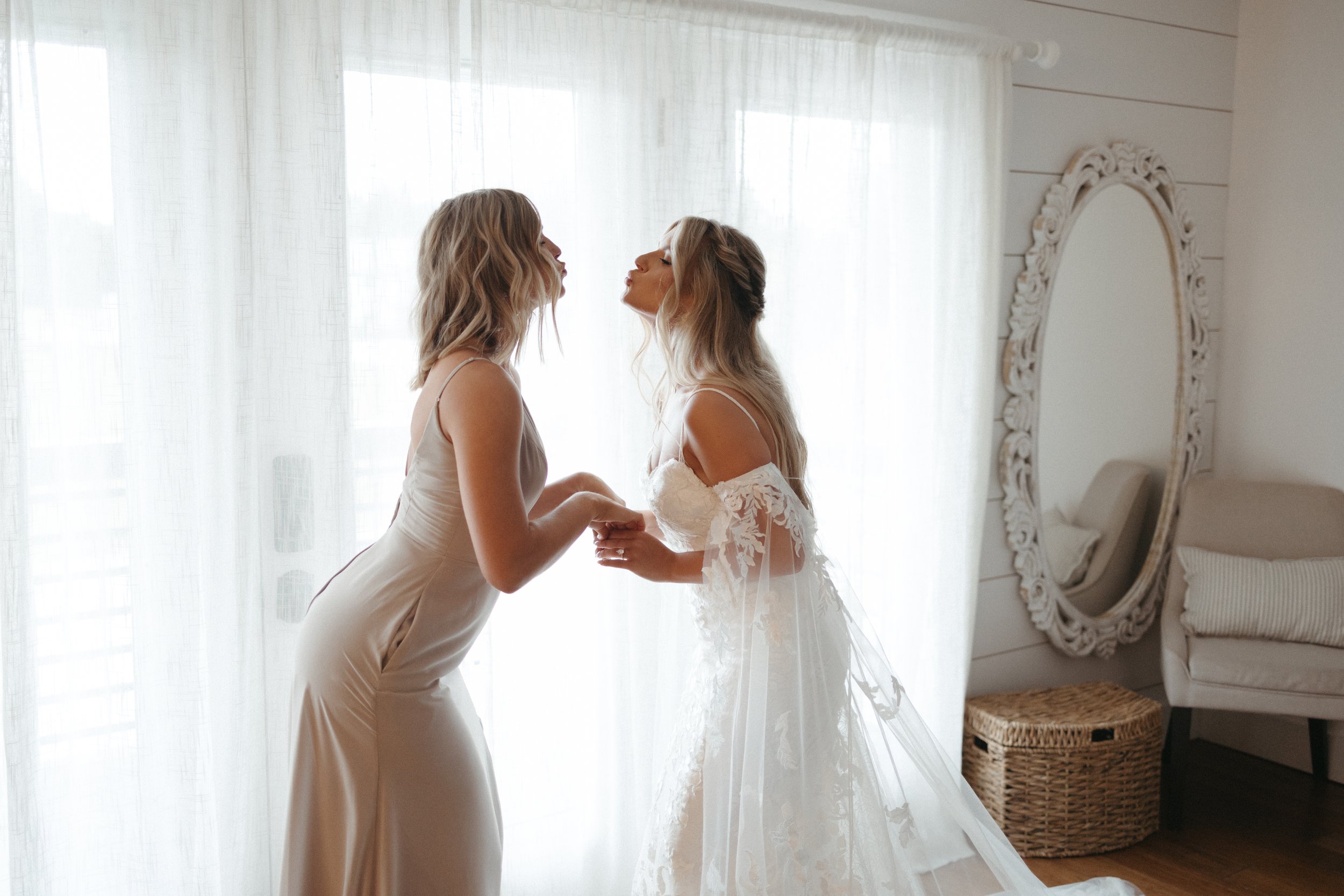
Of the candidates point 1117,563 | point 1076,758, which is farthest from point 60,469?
point 1117,563

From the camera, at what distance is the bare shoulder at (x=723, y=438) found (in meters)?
1.87

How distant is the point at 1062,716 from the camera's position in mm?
3076

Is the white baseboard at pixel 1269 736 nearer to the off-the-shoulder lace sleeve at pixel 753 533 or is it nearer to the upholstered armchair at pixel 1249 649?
the upholstered armchair at pixel 1249 649

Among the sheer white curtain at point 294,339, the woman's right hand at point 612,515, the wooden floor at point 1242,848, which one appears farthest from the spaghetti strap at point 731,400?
the wooden floor at point 1242,848

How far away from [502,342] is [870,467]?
1525 millimetres

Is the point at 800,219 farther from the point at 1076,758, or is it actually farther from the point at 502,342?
the point at 1076,758

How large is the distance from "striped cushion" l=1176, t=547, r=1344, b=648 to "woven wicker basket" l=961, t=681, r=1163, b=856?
0.38 meters

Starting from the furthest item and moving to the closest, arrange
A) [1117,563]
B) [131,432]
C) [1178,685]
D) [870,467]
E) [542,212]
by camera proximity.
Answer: [1117,563], [1178,685], [870,467], [542,212], [131,432]

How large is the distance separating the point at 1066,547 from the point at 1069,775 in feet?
2.74

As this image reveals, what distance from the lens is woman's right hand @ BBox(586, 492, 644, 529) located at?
186 centimetres

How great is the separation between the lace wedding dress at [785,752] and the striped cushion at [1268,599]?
1.69 meters

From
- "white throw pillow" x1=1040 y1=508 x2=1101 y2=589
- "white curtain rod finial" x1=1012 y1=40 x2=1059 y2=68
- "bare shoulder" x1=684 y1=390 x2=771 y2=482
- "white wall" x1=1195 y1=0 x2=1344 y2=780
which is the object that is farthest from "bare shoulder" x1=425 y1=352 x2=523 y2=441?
"white wall" x1=1195 y1=0 x2=1344 y2=780

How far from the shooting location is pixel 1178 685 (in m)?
3.19

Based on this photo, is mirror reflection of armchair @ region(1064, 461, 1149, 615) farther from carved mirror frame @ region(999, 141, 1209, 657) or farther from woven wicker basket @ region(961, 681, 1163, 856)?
woven wicker basket @ region(961, 681, 1163, 856)
